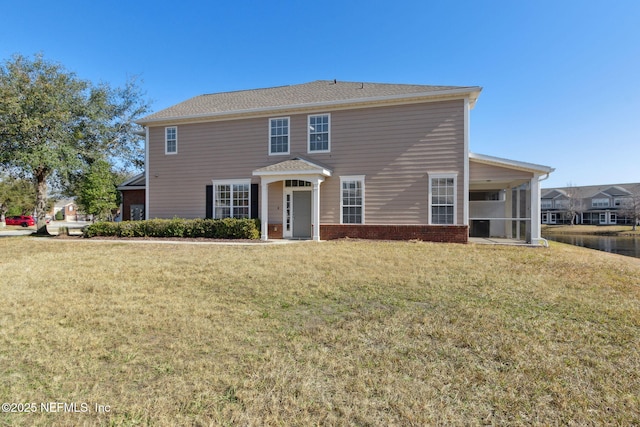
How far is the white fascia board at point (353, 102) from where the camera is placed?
11.4 m

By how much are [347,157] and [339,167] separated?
20.2 inches

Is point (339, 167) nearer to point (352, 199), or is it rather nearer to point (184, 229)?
point (352, 199)

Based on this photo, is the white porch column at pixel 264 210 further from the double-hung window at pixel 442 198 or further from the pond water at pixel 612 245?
the pond water at pixel 612 245

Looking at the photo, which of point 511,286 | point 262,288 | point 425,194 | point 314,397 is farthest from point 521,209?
point 314,397

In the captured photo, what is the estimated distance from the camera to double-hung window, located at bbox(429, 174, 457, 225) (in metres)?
11.7

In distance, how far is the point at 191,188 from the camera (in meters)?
14.7

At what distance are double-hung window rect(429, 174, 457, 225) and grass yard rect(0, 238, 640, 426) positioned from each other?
18.0ft

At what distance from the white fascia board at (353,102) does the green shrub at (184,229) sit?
184 inches

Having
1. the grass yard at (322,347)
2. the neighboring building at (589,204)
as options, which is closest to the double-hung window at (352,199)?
the grass yard at (322,347)

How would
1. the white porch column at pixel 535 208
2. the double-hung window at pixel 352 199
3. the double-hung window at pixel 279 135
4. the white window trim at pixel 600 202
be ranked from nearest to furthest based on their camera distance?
1. the white porch column at pixel 535 208
2. the double-hung window at pixel 352 199
3. the double-hung window at pixel 279 135
4. the white window trim at pixel 600 202

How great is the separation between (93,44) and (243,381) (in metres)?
18.7

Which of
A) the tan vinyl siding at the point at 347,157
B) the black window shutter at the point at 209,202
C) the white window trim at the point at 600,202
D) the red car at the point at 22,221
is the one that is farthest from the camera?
the white window trim at the point at 600,202

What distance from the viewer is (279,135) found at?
13.7 metres

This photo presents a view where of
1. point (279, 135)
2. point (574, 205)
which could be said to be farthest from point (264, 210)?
point (574, 205)
